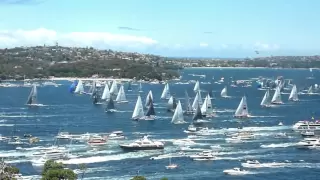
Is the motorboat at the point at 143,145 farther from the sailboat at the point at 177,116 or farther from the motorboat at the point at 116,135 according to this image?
the sailboat at the point at 177,116

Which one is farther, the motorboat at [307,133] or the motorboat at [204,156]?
the motorboat at [307,133]

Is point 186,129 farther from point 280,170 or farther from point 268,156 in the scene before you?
point 280,170

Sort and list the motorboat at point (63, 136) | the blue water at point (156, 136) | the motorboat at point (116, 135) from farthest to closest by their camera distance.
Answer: the motorboat at point (116, 135) < the motorboat at point (63, 136) < the blue water at point (156, 136)

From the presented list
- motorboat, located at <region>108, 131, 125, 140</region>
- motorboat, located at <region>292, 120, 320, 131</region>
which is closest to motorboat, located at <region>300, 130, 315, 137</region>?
motorboat, located at <region>292, 120, 320, 131</region>

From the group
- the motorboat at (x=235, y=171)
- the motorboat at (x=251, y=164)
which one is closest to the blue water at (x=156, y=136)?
the motorboat at (x=235, y=171)

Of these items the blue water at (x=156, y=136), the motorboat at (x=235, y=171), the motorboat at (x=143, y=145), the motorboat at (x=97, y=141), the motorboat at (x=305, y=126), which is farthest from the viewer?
the motorboat at (x=305, y=126)

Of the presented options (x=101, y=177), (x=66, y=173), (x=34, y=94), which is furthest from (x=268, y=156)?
(x=34, y=94)
